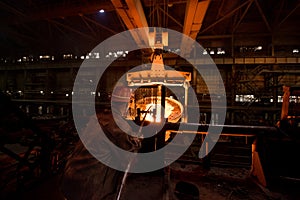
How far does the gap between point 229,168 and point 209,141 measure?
106 cm

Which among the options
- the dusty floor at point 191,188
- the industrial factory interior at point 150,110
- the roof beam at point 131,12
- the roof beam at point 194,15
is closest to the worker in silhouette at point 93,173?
the industrial factory interior at point 150,110

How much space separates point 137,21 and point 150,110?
3368mm

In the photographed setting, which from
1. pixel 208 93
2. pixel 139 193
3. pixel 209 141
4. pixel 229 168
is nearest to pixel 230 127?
pixel 209 141

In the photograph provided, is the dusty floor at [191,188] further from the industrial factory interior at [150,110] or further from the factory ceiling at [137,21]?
the factory ceiling at [137,21]

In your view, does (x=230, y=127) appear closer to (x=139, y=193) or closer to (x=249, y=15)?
(x=139, y=193)

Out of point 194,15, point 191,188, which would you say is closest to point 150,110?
point 191,188

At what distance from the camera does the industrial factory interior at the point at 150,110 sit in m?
2.50

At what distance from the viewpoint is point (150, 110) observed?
5.07 m

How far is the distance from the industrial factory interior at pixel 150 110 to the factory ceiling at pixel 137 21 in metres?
0.10

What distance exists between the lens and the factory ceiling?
20.5ft

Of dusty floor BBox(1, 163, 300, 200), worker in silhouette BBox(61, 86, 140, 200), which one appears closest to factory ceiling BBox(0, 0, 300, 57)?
worker in silhouette BBox(61, 86, 140, 200)

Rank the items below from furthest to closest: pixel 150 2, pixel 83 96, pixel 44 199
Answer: pixel 83 96 → pixel 150 2 → pixel 44 199

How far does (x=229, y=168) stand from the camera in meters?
4.86

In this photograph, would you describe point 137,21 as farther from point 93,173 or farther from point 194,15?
point 93,173
